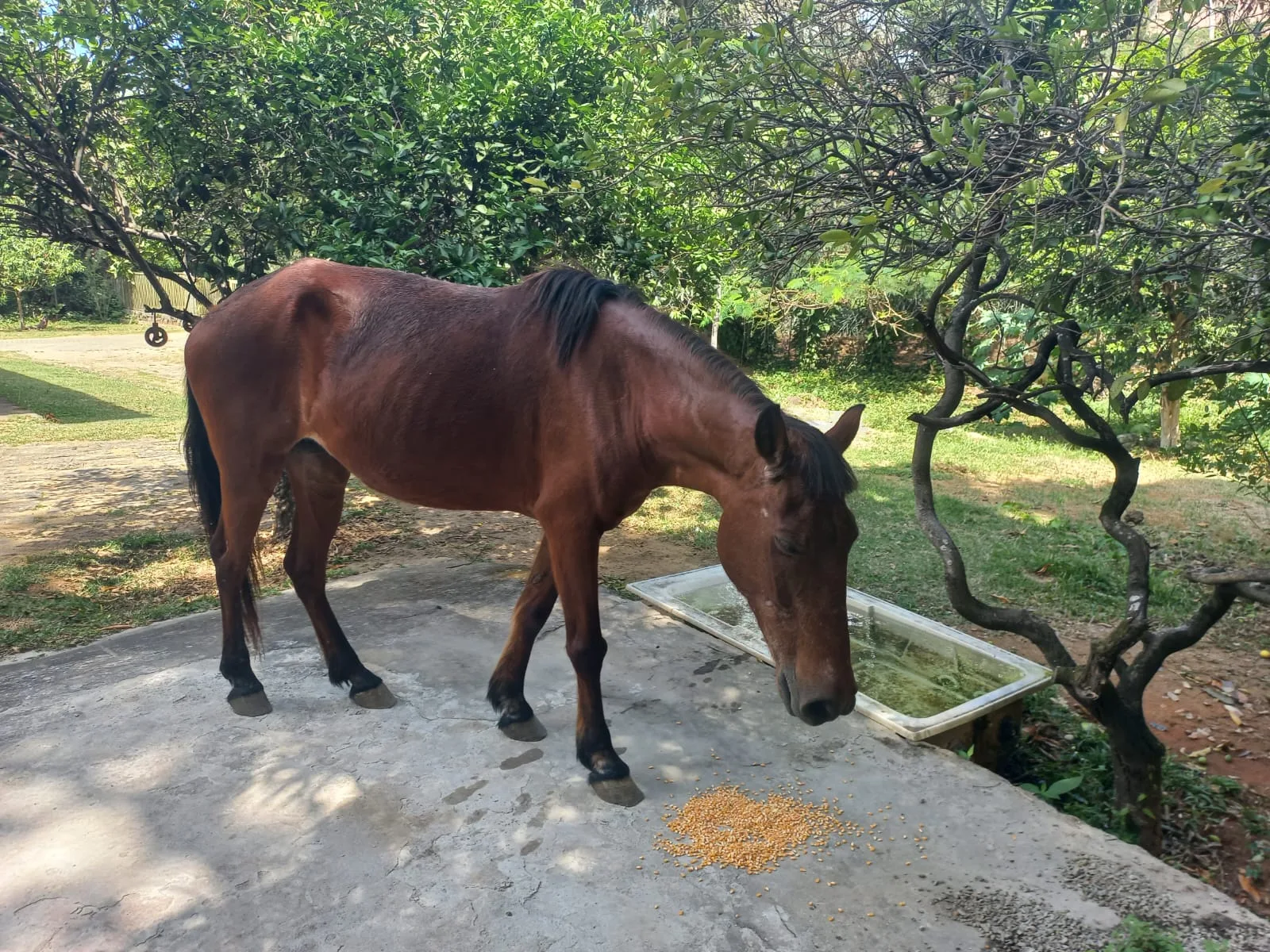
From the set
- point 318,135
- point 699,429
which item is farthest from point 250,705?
point 318,135

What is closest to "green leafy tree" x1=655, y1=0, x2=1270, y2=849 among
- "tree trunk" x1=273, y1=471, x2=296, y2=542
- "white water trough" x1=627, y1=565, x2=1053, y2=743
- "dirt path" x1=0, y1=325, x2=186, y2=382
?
"white water trough" x1=627, y1=565, x2=1053, y2=743

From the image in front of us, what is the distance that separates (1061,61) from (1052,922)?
99.6 inches

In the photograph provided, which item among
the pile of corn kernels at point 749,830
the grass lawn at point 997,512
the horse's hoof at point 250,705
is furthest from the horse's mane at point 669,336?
the grass lawn at point 997,512

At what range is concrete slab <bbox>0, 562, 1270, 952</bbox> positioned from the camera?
213 centimetres

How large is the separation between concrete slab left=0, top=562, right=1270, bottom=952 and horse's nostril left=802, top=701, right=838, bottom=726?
530 millimetres

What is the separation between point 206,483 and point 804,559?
2874mm

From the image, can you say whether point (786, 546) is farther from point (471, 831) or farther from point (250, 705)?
point (250, 705)

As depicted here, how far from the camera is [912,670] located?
13.1 ft

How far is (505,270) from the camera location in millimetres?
4754

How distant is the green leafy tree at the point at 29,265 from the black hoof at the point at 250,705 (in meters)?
23.7

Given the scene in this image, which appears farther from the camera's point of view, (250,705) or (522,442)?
(250,705)

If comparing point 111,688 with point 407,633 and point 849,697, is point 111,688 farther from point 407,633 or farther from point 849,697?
point 849,697

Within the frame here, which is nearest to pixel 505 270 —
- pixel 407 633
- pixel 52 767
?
pixel 407 633

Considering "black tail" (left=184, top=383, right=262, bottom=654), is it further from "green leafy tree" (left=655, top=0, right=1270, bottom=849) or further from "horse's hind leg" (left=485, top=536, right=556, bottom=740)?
"green leafy tree" (left=655, top=0, right=1270, bottom=849)
